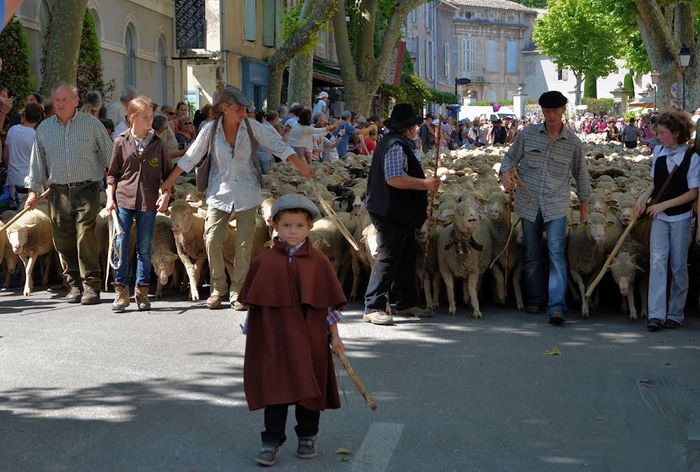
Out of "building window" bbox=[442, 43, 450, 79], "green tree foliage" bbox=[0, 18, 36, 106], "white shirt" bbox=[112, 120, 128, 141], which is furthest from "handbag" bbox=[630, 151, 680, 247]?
"building window" bbox=[442, 43, 450, 79]

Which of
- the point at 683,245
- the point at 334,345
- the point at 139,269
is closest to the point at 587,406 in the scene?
the point at 334,345

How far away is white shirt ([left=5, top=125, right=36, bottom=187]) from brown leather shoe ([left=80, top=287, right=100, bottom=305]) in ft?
8.62

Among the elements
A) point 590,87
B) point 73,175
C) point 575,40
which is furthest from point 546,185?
point 590,87

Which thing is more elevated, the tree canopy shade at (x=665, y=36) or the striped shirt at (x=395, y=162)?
the tree canopy shade at (x=665, y=36)

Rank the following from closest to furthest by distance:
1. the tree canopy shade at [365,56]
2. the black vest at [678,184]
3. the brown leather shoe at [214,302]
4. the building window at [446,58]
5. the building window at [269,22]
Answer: the black vest at [678,184] → the brown leather shoe at [214,302] → the tree canopy shade at [365,56] → the building window at [269,22] → the building window at [446,58]

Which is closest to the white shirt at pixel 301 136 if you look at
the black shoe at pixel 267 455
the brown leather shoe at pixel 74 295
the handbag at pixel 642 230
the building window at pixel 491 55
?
the brown leather shoe at pixel 74 295

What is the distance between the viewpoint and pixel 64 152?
10703 mm

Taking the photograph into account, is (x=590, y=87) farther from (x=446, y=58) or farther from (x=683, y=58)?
(x=683, y=58)

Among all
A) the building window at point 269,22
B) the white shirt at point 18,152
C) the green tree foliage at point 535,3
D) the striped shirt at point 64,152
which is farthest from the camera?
the green tree foliage at point 535,3

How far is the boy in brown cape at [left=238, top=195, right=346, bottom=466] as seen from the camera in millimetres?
5656

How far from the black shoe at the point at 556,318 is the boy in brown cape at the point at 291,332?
4.26m

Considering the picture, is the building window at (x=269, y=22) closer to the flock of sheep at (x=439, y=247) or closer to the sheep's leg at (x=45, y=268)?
the flock of sheep at (x=439, y=247)

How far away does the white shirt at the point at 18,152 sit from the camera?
1297 centimetres

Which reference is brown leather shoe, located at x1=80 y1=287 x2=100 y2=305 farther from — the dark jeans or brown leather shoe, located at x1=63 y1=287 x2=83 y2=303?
brown leather shoe, located at x1=63 y1=287 x2=83 y2=303
